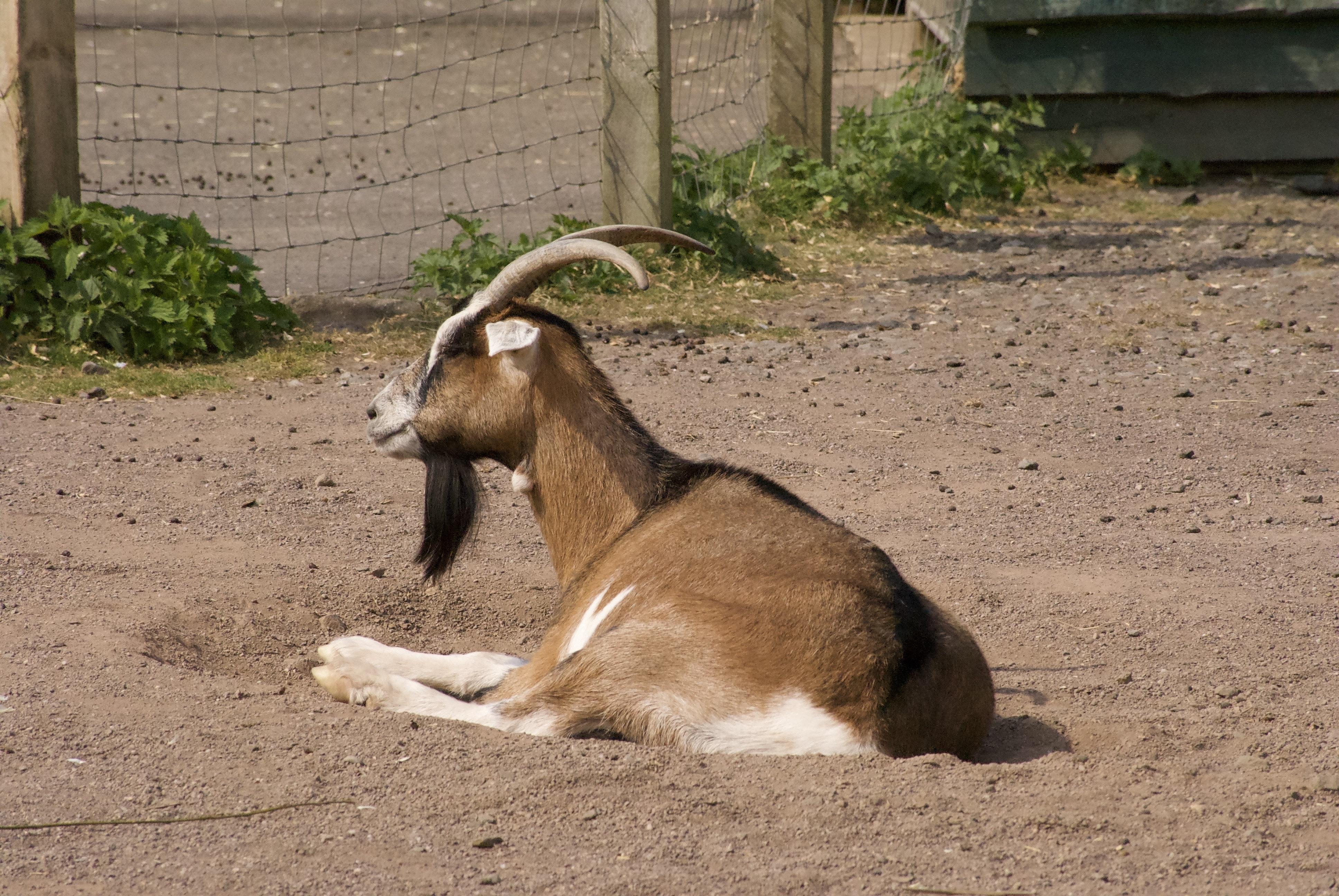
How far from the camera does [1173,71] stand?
10969 millimetres

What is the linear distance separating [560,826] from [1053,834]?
101cm

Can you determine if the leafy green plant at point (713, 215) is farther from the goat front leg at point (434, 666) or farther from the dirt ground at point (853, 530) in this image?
the goat front leg at point (434, 666)

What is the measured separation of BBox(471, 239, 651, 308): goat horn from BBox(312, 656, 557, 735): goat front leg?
1.04 m

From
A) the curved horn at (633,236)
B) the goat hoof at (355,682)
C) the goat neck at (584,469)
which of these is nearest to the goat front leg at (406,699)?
the goat hoof at (355,682)

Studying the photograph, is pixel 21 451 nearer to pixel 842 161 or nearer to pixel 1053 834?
pixel 1053 834

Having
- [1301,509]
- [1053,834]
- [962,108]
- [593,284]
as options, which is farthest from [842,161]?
[1053,834]

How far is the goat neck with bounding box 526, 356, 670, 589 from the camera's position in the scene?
12.7ft

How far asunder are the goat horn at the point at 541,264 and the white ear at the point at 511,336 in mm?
154

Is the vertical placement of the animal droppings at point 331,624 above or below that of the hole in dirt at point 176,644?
below

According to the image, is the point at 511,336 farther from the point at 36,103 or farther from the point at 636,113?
the point at 636,113

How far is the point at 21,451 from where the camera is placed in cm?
544

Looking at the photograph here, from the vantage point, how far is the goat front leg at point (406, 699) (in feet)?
11.1

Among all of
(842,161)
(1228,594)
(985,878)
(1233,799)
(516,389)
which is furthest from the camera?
(842,161)

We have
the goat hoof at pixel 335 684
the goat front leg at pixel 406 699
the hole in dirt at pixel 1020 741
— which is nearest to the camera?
the goat front leg at pixel 406 699
